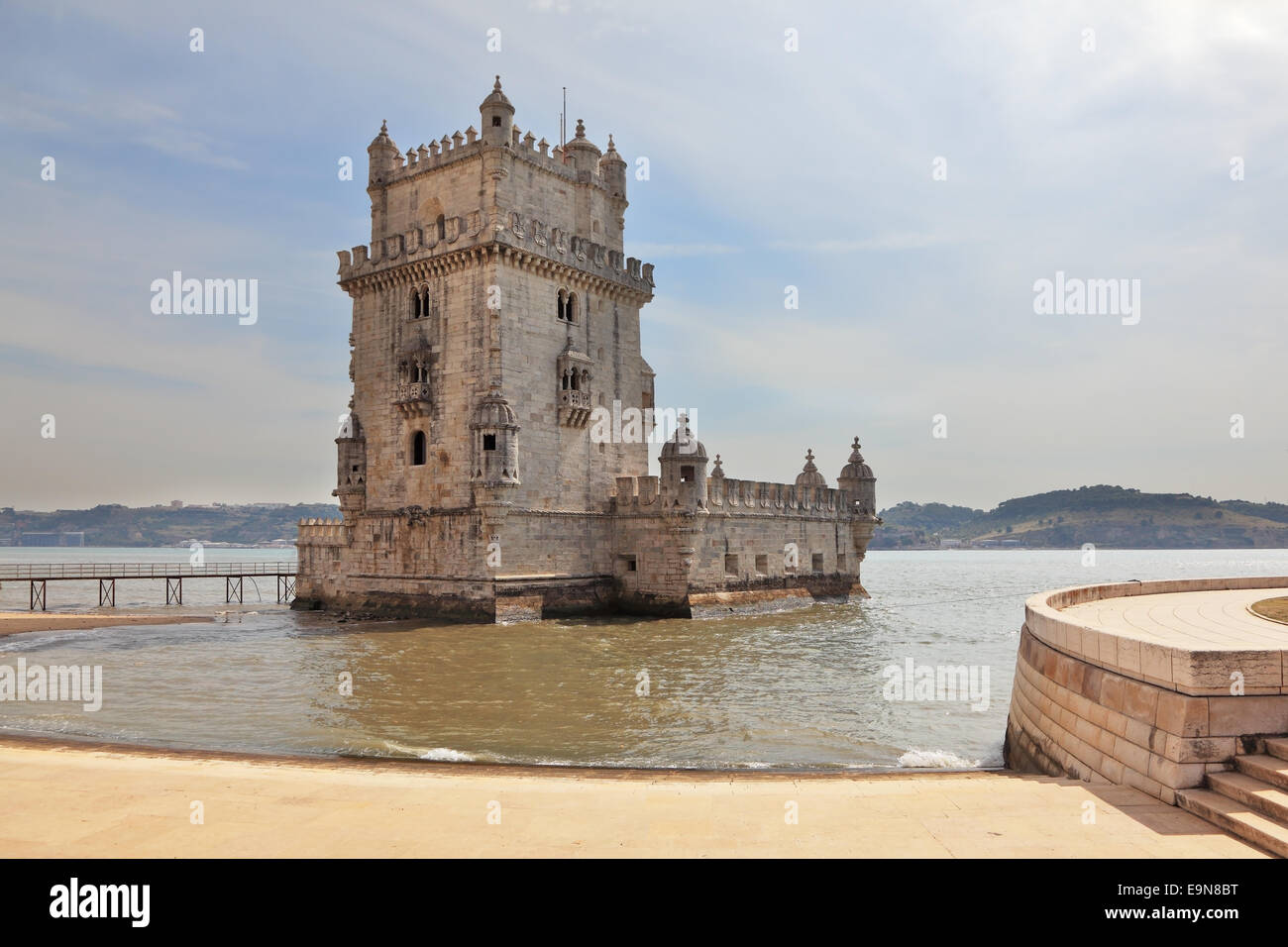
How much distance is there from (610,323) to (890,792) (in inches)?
1269

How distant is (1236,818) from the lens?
718 cm

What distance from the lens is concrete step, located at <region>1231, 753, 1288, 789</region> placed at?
7.52 m

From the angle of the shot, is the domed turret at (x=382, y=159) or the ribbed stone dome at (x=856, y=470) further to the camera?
the ribbed stone dome at (x=856, y=470)

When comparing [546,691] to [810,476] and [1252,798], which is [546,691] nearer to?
[1252,798]

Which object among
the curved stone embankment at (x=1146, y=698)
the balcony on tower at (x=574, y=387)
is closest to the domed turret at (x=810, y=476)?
the balcony on tower at (x=574, y=387)

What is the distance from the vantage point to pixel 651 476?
123ft

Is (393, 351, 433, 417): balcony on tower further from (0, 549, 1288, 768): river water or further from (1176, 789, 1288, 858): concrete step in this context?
(1176, 789, 1288, 858): concrete step

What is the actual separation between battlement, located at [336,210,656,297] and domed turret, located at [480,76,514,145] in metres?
2.85

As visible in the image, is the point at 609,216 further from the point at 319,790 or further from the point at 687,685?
the point at 319,790

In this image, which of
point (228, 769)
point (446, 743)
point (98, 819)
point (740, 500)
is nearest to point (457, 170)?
point (740, 500)

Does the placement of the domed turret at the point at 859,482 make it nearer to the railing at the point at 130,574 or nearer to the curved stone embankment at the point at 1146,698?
the railing at the point at 130,574

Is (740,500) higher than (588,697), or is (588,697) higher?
(740,500)

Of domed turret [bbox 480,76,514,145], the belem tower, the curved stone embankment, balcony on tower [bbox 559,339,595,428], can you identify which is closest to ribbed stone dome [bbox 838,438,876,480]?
the belem tower

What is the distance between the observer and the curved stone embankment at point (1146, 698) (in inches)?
320
